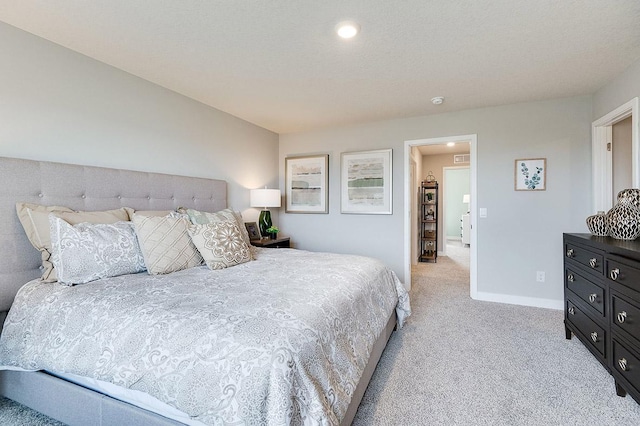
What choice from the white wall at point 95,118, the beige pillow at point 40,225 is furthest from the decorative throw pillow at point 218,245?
the white wall at point 95,118

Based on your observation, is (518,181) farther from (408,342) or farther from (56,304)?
(56,304)

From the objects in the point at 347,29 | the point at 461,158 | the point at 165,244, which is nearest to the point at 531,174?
the point at 347,29

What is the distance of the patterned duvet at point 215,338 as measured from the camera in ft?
3.26

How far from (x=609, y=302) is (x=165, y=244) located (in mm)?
2921

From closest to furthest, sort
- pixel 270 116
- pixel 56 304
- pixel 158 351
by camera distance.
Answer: pixel 158 351
pixel 56 304
pixel 270 116

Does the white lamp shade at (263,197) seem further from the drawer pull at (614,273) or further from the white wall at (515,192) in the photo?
the drawer pull at (614,273)

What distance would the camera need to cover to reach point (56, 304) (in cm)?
149

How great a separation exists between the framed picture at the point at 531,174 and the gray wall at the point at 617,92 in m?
0.64

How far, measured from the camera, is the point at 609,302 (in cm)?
188

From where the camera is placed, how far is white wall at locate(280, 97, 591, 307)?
3.20m

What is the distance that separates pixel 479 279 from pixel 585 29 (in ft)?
8.59

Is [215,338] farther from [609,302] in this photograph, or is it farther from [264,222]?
[264,222]

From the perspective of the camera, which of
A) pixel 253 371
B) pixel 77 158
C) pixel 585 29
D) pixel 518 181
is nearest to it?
pixel 253 371

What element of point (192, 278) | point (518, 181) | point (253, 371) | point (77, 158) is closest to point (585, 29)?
point (518, 181)
